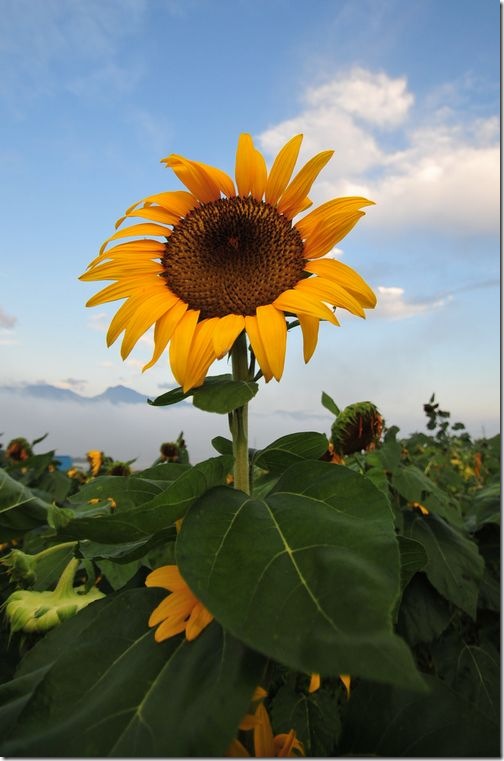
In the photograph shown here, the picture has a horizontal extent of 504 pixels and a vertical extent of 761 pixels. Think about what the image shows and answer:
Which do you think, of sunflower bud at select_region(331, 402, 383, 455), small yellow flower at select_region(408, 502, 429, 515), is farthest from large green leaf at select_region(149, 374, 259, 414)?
small yellow flower at select_region(408, 502, 429, 515)

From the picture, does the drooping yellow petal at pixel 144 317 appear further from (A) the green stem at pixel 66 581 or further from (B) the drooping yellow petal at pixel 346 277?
(A) the green stem at pixel 66 581

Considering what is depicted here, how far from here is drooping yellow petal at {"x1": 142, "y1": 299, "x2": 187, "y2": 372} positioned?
692 millimetres

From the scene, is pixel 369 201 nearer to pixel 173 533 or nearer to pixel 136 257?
pixel 136 257

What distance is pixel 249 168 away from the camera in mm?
807

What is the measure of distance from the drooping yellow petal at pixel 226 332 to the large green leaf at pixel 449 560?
95 cm

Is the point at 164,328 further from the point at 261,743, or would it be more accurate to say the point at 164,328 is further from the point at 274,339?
the point at 261,743

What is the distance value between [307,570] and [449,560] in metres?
1.21

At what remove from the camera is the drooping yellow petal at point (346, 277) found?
0.70 metres

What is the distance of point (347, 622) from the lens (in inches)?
16.9

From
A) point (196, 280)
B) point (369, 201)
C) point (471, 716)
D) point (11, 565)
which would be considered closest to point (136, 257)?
point (196, 280)

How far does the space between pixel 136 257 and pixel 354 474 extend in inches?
16.1

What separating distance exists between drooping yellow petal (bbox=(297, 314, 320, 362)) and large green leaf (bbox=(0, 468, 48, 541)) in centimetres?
59

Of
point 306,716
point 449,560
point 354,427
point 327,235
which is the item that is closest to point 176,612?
point 327,235

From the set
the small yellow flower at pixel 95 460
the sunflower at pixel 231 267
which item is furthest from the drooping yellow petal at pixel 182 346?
the small yellow flower at pixel 95 460
